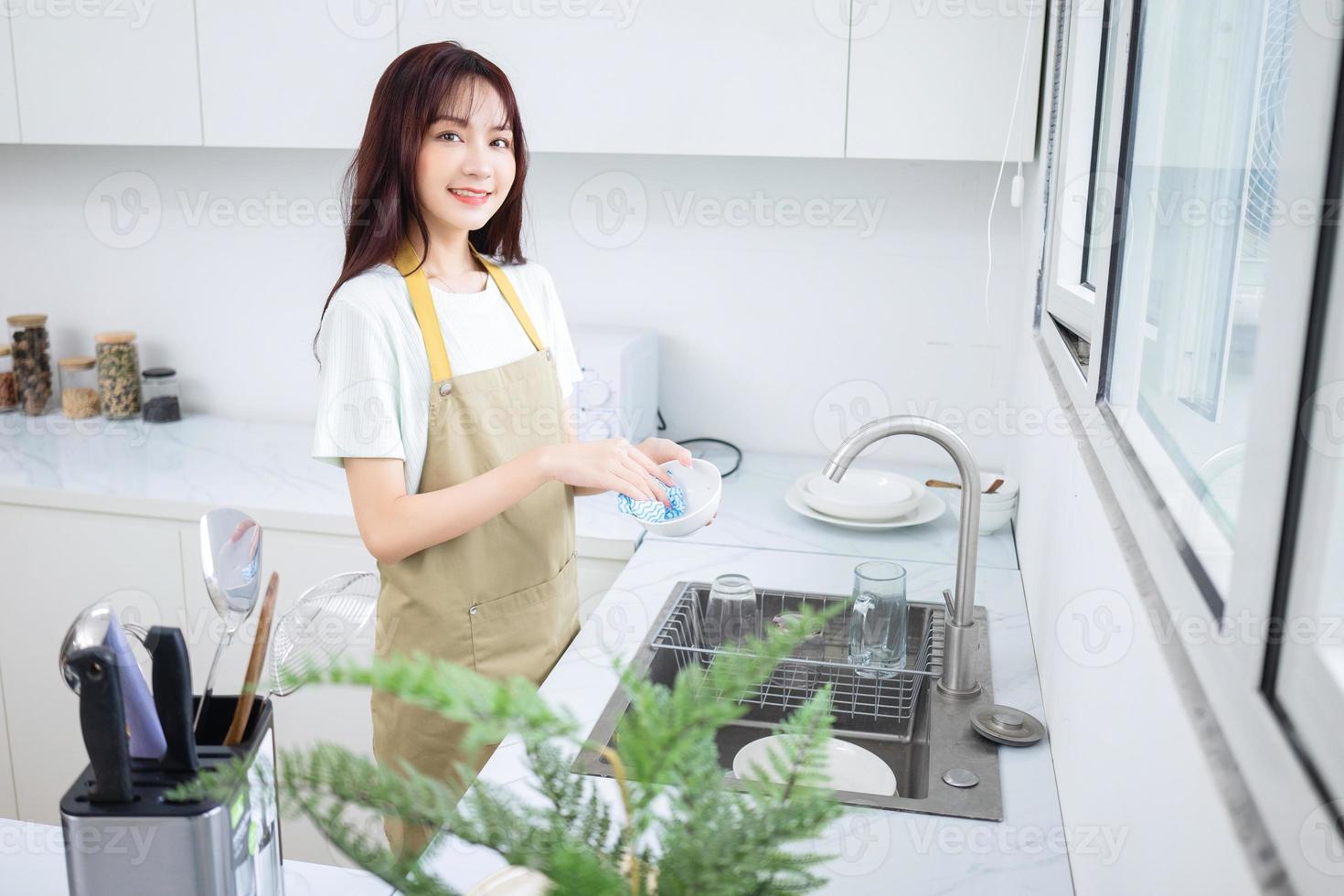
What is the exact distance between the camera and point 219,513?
89cm

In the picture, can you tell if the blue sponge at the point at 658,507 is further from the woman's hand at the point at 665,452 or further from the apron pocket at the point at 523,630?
the apron pocket at the point at 523,630

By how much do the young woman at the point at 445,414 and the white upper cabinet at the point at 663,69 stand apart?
0.55 metres

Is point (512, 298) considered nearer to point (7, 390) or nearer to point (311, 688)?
point (311, 688)

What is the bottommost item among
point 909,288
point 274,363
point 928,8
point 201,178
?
point 274,363

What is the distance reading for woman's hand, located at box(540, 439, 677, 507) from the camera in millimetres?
1354

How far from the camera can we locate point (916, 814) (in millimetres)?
1107

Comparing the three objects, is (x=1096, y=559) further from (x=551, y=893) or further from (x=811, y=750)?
(x=551, y=893)

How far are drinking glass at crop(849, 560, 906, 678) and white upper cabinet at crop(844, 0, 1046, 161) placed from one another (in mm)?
886

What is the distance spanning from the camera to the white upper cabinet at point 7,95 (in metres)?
2.34

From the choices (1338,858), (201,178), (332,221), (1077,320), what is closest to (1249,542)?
(1338,858)

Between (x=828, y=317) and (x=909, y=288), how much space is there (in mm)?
180

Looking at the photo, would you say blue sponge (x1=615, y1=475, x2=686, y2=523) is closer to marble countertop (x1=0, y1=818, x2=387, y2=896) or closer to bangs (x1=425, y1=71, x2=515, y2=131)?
bangs (x1=425, y1=71, x2=515, y2=131)

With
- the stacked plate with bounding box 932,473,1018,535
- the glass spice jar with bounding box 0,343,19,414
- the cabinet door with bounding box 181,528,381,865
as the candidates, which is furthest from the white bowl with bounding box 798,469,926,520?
the glass spice jar with bounding box 0,343,19,414

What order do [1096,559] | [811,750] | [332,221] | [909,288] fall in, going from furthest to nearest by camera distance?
[332,221], [909,288], [1096,559], [811,750]
